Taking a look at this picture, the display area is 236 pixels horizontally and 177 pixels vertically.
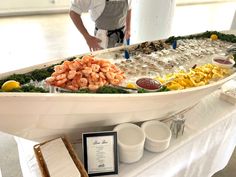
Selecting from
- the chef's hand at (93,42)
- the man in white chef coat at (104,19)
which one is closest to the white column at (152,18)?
the man in white chef coat at (104,19)

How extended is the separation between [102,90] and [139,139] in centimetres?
24

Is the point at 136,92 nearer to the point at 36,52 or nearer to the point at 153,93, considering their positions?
the point at 153,93

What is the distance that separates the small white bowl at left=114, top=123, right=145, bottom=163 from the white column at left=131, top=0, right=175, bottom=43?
1589 millimetres

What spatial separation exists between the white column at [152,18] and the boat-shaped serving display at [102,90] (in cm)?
94

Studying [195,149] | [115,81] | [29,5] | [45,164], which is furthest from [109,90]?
[29,5]

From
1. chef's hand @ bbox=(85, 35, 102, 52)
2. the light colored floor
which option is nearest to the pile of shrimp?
chef's hand @ bbox=(85, 35, 102, 52)

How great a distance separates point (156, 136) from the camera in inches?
40.5

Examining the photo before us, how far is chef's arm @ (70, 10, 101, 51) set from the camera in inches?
64.2

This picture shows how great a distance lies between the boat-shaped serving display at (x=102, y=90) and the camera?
0.84 m

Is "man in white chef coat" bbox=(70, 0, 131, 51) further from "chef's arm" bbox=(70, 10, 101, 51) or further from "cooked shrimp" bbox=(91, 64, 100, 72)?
"cooked shrimp" bbox=(91, 64, 100, 72)

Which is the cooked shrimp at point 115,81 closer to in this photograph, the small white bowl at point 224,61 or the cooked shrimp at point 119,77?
the cooked shrimp at point 119,77

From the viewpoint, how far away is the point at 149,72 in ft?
4.25

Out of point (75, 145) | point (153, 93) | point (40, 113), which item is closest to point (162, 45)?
point (153, 93)

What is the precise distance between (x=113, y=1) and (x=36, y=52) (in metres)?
2.36
